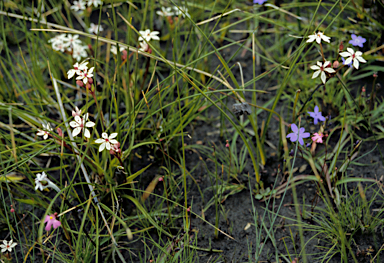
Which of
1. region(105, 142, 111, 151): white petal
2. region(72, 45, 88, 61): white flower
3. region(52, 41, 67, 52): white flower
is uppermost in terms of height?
region(52, 41, 67, 52): white flower

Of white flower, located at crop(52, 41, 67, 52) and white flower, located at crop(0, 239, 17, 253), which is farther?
white flower, located at crop(52, 41, 67, 52)

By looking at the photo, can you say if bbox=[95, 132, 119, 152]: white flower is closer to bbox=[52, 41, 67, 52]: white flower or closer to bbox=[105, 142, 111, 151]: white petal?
bbox=[105, 142, 111, 151]: white petal

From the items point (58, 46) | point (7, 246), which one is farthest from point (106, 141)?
point (58, 46)

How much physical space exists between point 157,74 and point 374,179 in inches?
59.5

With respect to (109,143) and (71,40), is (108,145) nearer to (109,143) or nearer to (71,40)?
(109,143)

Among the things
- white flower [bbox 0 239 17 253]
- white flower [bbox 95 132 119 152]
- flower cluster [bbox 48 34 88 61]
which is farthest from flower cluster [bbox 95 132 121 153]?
flower cluster [bbox 48 34 88 61]

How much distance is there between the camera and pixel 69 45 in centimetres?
218

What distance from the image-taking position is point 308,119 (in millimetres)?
1823

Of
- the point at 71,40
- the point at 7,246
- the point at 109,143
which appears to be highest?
the point at 71,40

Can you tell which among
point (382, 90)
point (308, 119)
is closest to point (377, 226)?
point (308, 119)

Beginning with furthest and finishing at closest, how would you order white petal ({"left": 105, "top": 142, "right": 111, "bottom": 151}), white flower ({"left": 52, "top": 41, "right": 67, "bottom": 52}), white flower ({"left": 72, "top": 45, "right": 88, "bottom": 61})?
white flower ({"left": 72, "top": 45, "right": 88, "bottom": 61}), white flower ({"left": 52, "top": 41, "right": 67, "bottom": 52}), white petal ({"left": 105, "top": 142, "right": 111, "bottom": 151})

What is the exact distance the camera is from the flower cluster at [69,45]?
6.77 ft

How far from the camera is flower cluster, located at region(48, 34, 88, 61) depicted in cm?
206

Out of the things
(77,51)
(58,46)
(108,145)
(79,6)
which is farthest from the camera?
(79,6)
